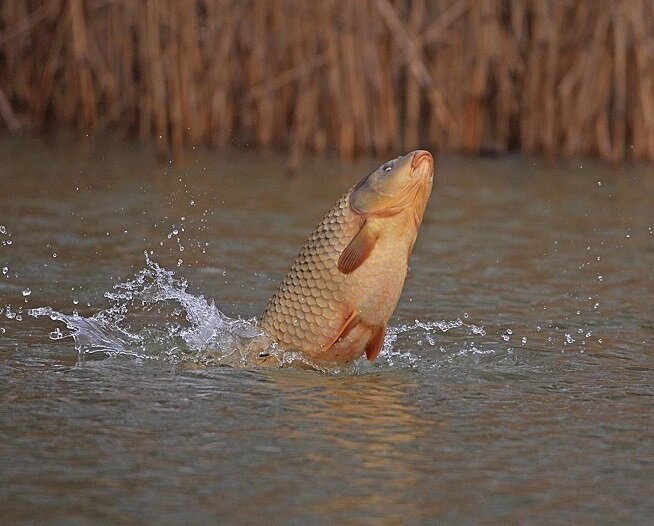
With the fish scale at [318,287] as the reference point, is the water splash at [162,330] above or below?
below

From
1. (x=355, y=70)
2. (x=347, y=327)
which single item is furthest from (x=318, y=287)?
(x=355, y=70)

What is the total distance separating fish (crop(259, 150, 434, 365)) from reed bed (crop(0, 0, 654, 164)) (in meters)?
5.31

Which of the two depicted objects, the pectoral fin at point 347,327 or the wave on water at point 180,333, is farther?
the wave on water at point 180,333

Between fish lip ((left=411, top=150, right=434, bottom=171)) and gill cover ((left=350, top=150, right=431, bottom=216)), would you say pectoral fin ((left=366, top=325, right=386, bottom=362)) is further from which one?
fish lip ((left=411, top=150, right=434, bottom=171))

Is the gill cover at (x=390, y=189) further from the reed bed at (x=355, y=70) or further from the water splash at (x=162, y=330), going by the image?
the reed bed at (x=355, y=70)

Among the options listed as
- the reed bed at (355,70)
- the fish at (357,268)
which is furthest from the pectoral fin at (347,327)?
the reed bed at (355,70)

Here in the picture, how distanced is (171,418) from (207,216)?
4.22m

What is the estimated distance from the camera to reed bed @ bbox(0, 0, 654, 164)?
10328 mm

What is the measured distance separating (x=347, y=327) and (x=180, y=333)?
91 cm

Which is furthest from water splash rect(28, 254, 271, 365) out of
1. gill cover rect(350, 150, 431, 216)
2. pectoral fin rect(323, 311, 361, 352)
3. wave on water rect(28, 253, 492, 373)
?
gill cover rect(350, 150, 431, 216)

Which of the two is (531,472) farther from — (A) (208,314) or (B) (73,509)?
(A) (208,314)

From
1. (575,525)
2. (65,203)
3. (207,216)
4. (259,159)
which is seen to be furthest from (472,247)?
(575,525)

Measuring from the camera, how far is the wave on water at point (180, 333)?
4.89m

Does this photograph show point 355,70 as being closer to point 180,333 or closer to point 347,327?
point 180,333
